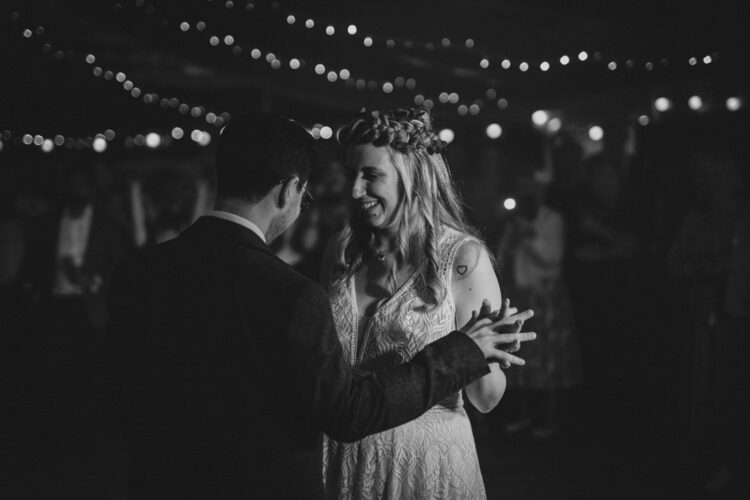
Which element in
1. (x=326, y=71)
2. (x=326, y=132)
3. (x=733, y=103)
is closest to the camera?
(x=733, y=103)

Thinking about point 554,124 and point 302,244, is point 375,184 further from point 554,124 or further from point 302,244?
point 554,124

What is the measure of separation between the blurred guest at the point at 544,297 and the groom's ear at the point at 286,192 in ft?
13.2

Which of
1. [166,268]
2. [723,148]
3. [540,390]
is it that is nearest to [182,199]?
[540,390]

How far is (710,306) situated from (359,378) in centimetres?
339

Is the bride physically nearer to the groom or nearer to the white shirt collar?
the groom

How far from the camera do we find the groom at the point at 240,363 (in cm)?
148

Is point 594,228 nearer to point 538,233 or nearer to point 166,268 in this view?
point 538,233

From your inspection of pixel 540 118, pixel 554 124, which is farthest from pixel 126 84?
pixel 554 124

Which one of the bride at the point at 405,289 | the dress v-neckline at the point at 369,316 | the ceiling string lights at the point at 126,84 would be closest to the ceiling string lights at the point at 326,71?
the ceiling string lights at the point at 126,84

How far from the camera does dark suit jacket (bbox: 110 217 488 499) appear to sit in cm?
147

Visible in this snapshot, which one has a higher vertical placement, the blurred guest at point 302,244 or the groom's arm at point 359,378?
the blurred guest at point 302,244

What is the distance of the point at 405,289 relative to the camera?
2.16 metres

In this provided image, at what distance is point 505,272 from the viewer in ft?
18.5

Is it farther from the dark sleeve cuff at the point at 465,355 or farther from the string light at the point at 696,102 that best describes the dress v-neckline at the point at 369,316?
the string light at the point at 696,102
